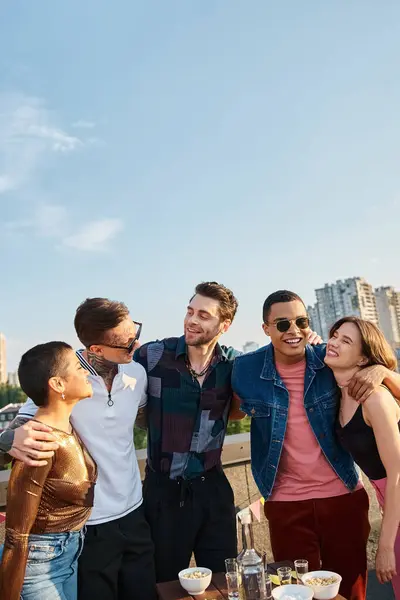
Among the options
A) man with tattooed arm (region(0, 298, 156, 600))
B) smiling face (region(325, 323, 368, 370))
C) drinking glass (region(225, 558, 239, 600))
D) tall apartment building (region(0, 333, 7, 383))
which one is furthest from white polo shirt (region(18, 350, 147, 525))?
tall apartment building (region(0, 333, 7, 383))

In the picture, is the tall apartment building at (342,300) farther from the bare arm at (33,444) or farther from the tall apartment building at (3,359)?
the bare arm at (33,444)

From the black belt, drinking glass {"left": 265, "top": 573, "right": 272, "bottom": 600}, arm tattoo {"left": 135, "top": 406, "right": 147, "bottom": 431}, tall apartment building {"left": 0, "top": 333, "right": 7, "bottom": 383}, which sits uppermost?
tall apartment building {"left": 0, "top": 333, "right": 7, "bottom": 383}

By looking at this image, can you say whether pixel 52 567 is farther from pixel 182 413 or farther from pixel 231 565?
pixel 182 413

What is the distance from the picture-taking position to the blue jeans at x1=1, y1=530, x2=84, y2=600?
2254mm

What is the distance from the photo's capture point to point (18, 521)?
7.05 ft

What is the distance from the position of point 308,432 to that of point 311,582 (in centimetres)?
100

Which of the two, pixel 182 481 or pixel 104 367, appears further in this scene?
pixel 182 481

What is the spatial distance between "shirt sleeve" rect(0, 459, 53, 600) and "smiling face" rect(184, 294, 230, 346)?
138 cm

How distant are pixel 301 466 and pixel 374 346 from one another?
857mm

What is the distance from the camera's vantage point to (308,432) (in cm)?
322

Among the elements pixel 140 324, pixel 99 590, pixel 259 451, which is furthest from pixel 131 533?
pixel 140 324

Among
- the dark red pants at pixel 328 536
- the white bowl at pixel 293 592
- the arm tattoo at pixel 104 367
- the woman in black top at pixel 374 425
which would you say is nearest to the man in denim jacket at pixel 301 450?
the dark red pants at pixel 328 536

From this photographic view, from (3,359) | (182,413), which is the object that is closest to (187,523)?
(182,413)

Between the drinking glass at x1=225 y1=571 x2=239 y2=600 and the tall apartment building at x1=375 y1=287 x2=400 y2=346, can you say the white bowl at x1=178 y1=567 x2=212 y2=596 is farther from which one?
the tall apartment building at x1=375 y1=287 x2=400 y2=346
